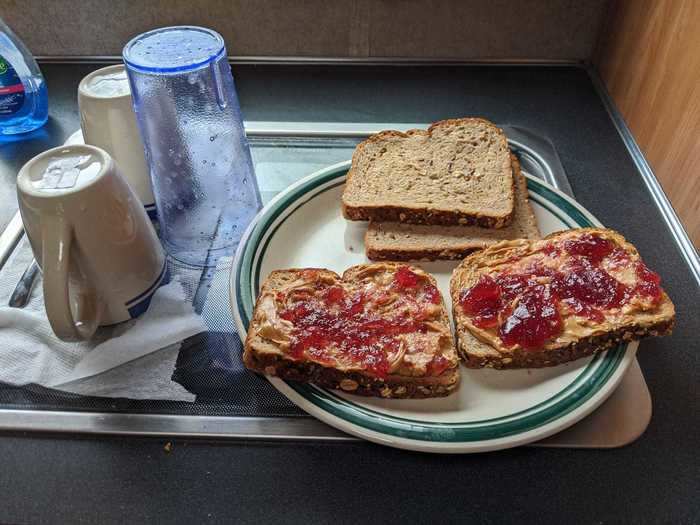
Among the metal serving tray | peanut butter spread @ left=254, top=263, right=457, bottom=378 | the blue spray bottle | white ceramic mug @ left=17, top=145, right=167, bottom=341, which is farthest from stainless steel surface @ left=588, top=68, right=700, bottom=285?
the blue spray bottle

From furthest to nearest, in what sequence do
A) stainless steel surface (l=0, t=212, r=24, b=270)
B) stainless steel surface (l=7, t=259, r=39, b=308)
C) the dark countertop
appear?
stainless steel surface (l=0, t=212, r=24, b=270) < stainless steel surface (l=7, t=259, r=39, b=308) < the dark countertop

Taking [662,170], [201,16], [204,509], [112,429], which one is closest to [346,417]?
[204,509]

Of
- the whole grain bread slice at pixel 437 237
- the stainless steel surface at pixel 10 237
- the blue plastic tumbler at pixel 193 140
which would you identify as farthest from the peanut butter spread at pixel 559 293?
the stainless steel surface at pixel 10 237

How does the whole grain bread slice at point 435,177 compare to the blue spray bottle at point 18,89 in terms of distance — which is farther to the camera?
the blue spray bottle at point 18,89

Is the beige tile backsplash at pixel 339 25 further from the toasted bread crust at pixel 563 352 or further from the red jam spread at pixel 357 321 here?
the toasted bread crust at pixel 563 352

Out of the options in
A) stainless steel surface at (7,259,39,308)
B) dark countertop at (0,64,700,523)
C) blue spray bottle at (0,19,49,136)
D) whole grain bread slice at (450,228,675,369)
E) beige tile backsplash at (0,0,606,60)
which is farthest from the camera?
beige tile backsplash at (0,0,606,60)

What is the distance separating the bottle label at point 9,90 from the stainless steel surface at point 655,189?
1616mm

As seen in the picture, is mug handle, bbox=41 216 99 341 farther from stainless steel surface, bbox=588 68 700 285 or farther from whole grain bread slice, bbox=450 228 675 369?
stainless steel surface, bbox=588 68 700 285

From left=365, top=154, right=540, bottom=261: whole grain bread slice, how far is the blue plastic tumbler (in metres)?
0.29

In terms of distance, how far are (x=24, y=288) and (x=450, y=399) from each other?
847mm

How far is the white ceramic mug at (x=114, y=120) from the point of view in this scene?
44.8 inches

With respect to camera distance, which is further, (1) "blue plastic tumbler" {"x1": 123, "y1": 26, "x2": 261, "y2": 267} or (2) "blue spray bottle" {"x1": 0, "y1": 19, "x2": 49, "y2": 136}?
(2) "blue spray bottle" {"x1": 0, "y1": 19, "x2": 49, "y2": 136}

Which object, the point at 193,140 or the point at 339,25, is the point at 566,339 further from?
the point at 339,25

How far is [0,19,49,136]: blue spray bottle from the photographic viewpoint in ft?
4.84
